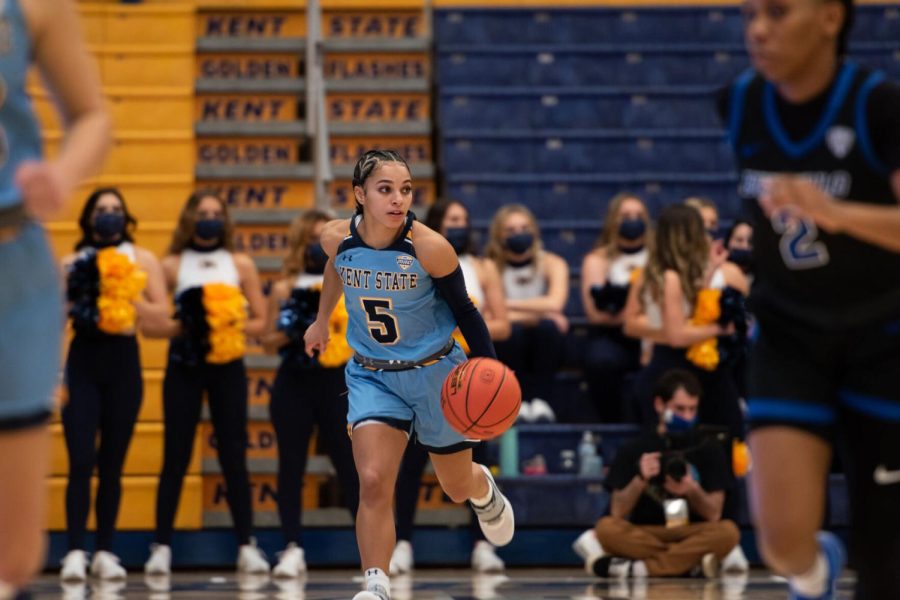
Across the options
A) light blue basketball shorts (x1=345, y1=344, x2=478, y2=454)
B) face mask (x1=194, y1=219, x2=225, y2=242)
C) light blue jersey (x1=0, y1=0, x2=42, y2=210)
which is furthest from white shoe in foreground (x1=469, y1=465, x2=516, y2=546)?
light blue jersey (x1=0, y1=0, x2=42, y2=210)

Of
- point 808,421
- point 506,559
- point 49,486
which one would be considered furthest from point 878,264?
point 49,486

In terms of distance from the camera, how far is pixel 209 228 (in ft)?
30.5

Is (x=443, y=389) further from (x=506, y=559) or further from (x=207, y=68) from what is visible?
(x=207, y=68)

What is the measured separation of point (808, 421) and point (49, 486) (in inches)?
279

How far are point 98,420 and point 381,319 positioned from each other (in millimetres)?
3036

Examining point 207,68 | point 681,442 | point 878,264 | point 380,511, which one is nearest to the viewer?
point 878,264

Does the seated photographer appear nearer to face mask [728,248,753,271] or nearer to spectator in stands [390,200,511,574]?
spectator in stands [390,200,511,574]

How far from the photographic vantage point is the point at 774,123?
3.72 meters

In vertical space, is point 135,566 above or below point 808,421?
below

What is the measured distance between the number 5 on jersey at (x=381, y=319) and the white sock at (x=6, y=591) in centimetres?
347

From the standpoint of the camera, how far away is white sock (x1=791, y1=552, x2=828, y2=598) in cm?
371

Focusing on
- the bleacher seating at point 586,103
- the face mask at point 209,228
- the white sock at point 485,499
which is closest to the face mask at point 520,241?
the bleacher seating at point 586,103

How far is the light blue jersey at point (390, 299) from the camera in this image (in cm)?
637

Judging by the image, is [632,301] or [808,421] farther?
[632,301]
